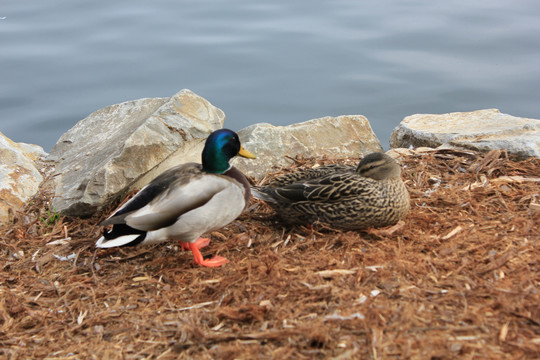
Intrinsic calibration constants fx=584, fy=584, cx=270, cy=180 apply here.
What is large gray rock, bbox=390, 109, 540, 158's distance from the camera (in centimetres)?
495

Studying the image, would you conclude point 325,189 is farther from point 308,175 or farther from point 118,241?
point 118,241

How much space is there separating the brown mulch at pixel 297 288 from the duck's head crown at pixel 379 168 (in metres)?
0.34

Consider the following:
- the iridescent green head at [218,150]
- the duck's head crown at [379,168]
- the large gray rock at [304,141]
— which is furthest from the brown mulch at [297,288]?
the large gray rock at [304,141]

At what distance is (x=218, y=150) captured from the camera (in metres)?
3.75

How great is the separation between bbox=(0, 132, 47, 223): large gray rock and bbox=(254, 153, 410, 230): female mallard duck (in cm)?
199

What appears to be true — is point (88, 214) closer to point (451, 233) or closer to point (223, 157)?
point (223, 157)

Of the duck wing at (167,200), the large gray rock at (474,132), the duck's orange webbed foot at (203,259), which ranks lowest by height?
the duck's orange webbed foot at (203,259)

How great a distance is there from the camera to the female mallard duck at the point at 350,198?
12.3ft

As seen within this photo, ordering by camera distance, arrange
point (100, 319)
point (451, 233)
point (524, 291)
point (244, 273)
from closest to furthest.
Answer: point (524, 291) → point (100, 319) → point (244, 273) → point (451, 233)

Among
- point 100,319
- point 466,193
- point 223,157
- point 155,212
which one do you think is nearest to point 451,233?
point 466,193

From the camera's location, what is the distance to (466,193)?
4.26 m

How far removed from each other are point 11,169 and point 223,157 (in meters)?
2.16

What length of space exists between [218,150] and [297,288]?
114 cm

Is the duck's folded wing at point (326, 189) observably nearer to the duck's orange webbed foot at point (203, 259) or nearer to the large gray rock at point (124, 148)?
the duck's orange webbed foot at point (203, 259)
